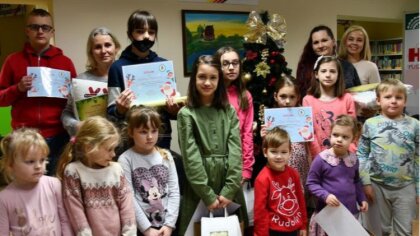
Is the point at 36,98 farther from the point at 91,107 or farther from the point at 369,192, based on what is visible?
the point at 369,192

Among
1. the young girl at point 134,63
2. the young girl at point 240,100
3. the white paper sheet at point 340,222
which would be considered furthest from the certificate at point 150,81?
the white paper sheet at point 340,222

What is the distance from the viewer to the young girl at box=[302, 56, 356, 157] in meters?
2.80

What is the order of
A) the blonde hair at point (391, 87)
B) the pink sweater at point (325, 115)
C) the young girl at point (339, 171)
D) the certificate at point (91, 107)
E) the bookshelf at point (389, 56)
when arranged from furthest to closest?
the bookshelf at point (389, 56) → the pink sweater at point (325, 115) → the blonde hair at point (391, 87) → the young girl at point (339, 171) → the certificate at point (91, 107)

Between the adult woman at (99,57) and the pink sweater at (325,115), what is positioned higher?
the adult woman at (99,57)

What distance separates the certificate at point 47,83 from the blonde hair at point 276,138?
1.23 metres

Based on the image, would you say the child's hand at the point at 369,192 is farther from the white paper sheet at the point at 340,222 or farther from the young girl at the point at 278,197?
the young girl at the point at 278,197

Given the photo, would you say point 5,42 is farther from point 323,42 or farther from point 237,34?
point 323,42

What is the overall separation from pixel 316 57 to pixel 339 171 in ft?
3.36

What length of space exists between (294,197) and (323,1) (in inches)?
174

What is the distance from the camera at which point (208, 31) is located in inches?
199

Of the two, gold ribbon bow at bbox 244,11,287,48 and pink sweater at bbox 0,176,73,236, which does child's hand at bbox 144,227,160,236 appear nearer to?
pink sweater at bbox 0,176,73,236

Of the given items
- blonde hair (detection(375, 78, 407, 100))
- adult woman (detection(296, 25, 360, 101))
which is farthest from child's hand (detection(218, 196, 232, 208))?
blonde hair (detection(375, 78, 407, 100))

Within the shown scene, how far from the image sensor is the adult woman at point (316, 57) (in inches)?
123

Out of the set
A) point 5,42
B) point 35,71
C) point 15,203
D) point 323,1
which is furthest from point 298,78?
point 5,42
